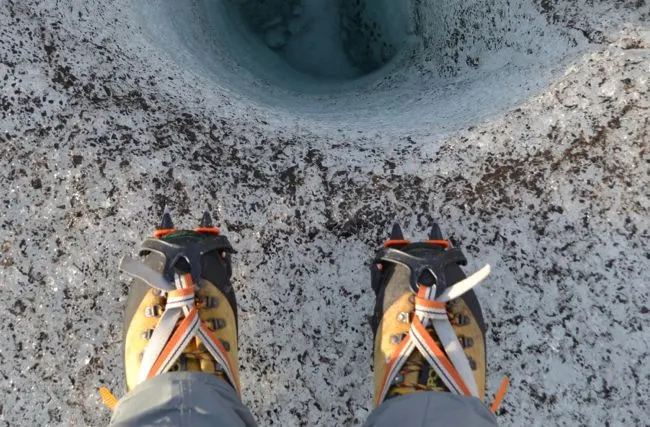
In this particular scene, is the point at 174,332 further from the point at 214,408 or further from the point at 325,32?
the point at 325,32

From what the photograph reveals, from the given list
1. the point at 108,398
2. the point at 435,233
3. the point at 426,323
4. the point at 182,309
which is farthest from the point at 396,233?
the point at 108,398

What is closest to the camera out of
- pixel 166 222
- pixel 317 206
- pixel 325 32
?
pixel 166 222

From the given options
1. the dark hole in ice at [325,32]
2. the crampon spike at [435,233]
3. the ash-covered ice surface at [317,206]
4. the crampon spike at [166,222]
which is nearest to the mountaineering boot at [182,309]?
the crampon spike at [166,222]

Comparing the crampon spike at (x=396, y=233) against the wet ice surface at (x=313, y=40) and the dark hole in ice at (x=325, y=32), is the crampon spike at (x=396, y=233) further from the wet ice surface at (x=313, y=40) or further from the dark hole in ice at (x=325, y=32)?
the wet ice surface at (x=313, y=40)

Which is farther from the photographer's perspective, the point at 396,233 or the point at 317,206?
the point at 317,206

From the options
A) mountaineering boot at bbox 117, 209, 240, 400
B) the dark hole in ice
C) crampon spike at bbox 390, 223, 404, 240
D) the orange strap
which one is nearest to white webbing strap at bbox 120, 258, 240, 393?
mountaineering boot at bbox 117, 209, 240, 400

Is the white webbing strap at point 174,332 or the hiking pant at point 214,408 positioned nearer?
the hiking pant at point 214,408

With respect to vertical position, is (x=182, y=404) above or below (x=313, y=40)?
below
